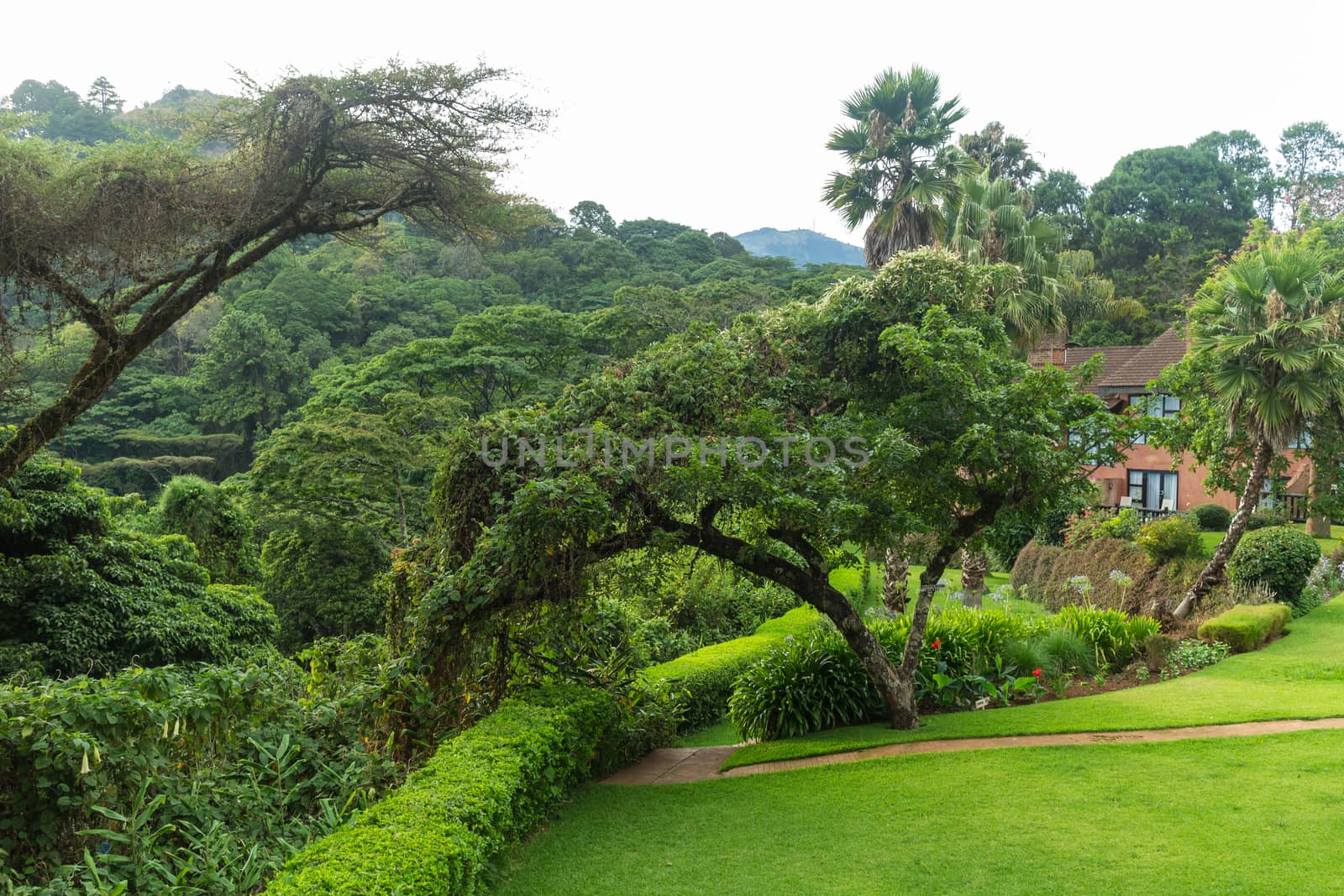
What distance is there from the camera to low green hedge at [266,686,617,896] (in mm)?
4840

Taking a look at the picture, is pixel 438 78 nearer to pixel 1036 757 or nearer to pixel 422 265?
pixel 1036 757

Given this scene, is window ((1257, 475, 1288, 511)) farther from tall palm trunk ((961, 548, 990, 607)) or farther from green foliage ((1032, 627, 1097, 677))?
green foliage ((1032, 627, 1097, 677))

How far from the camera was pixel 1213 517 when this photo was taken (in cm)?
2480

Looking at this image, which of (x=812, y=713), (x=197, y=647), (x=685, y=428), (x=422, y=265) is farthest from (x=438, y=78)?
(x=422, y=265)

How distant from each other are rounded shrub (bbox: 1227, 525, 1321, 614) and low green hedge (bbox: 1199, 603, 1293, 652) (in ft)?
6.95

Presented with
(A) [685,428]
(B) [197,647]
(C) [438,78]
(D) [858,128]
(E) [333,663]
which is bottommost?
(B) [197,647]

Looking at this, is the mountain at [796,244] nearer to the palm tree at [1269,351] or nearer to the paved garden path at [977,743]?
the palm tree at [1269,351]

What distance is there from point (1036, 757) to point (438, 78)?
1182 centimetres

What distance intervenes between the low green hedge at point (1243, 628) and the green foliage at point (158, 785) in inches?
450

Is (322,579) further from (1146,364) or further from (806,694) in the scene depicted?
(1146,364)

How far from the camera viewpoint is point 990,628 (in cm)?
1166

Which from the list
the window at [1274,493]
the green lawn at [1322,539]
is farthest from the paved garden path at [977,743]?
the green lawn at [1322,539]

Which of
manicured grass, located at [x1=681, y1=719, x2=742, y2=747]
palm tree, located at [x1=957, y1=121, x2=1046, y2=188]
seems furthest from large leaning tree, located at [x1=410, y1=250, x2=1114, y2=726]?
palm tree, located at [x1=957, y1=121, x2=1046, y2=188]

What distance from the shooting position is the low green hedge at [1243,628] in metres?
12.8
